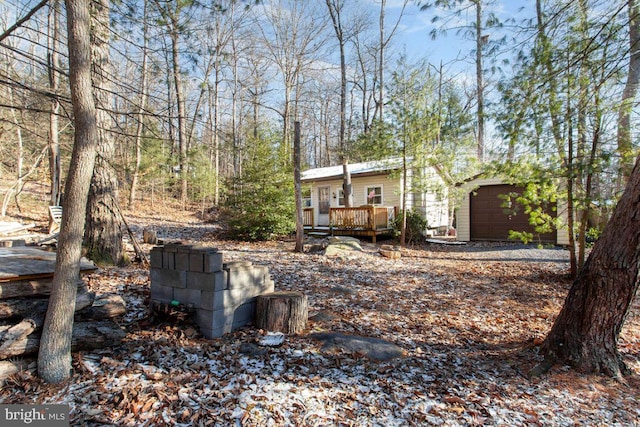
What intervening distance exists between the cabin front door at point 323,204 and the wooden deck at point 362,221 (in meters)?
2.50

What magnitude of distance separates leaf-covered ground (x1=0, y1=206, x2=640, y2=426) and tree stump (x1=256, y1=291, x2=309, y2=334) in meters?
0.15

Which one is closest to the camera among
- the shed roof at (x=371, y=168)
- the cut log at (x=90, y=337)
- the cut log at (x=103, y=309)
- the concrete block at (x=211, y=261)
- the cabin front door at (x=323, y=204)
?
the cut log at (x=90, y=337)

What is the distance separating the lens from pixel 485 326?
15.1ft

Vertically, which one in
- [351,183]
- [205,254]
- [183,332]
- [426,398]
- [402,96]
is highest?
[402,96]

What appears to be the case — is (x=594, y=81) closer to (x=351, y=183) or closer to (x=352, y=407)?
(x=352, y=407)

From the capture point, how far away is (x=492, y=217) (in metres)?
13.5

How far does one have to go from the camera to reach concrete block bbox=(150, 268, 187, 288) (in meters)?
3.72

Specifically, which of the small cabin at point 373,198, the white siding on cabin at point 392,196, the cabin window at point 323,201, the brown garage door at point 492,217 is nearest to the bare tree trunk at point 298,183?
the small cabin at point 373,198

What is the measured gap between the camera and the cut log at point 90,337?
8.45 ft

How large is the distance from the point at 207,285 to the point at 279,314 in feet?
2.81

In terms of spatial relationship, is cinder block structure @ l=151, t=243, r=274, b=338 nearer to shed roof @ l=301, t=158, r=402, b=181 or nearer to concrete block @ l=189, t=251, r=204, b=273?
concrete block @ l=189, t=251, r=204, b=273

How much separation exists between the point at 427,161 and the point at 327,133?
61.4 ft

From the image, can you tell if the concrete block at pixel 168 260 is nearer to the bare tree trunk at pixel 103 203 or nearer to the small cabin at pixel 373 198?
the bare tree trunk at pixel 103 203

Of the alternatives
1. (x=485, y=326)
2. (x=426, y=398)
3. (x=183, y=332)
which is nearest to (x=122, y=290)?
(x=183, y=332)
